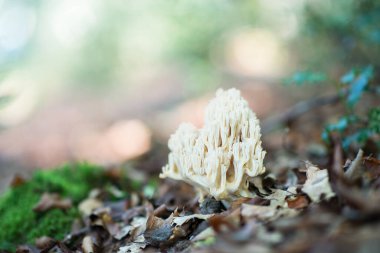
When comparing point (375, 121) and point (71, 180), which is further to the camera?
point (71, 180)

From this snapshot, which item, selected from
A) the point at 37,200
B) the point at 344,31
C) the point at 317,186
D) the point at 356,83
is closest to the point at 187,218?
the point at 317,186

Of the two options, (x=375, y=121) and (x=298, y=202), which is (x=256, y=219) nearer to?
(x=298, y=202)

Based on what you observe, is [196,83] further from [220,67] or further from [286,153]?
[286,153]

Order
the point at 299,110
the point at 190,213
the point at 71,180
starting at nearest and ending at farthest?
1. the point at 190,213
2. the point at 71,180
3. the point at 299,110

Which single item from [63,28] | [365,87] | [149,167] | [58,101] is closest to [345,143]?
[365,87]

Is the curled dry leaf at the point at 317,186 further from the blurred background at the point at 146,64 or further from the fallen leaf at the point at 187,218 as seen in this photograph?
the blurred background at the point at 146,64

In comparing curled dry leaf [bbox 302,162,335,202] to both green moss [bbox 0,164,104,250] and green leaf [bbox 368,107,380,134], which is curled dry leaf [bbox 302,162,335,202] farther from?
green moss [bbox 0,164,104,250]
